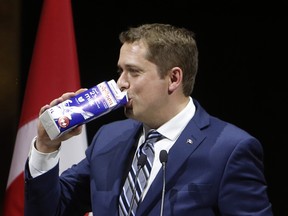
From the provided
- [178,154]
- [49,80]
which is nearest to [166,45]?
[178,154]

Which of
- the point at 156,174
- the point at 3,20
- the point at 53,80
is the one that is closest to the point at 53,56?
the point at 53,80

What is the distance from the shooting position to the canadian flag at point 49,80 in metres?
2.00

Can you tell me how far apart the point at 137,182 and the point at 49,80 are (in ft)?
2.79

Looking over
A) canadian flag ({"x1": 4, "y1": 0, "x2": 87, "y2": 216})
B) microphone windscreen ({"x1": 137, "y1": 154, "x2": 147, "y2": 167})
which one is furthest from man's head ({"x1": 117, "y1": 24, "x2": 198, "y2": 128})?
canadian flag ({"x1": 4, "y1": 0, "x2": 87, "y2": 216})

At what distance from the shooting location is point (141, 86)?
1306 millimetres

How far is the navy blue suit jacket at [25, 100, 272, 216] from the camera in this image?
1.20 meters

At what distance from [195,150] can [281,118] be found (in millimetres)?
995

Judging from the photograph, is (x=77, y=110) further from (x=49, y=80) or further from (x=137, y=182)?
(x=49, y=80)

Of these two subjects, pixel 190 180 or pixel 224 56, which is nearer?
pixel 190 180

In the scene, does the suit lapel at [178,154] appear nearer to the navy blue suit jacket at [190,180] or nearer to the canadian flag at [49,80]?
the navy blue suit jacket at [190,180]

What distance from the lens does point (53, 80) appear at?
201 centimetres

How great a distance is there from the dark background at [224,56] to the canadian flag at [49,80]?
0.18 m

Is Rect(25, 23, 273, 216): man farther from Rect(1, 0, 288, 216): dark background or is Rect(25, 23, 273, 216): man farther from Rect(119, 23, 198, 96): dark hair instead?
Rect(1, 0, 288, 216): dark background

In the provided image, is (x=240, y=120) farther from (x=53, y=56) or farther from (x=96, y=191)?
(x=96, y=191)
